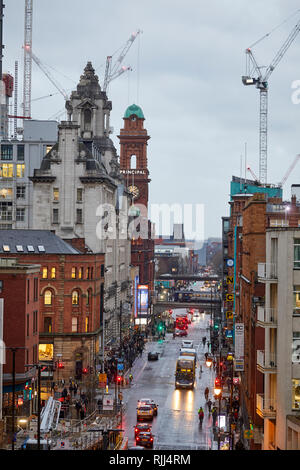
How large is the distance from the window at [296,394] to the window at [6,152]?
87.1 metres

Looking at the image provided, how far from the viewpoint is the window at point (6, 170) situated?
407 feet

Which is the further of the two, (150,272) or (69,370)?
(150,272)

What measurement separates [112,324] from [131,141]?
77398 millimetres

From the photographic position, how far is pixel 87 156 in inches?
4338

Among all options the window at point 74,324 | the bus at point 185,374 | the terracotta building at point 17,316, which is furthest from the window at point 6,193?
the terracotta building at point 17,316

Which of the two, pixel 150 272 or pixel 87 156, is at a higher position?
pixel 87 156

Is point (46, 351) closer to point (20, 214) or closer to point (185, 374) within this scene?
point (185, 374)

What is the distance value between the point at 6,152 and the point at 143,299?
43.6 metres

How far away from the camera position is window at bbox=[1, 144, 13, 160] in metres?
124

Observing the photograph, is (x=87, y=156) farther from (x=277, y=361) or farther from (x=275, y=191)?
(x=277, y=361)

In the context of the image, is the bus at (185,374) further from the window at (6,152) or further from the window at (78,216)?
the window at (6,152)

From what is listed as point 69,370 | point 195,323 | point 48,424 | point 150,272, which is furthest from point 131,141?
point 48,424

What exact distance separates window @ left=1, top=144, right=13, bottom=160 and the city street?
124 feet
